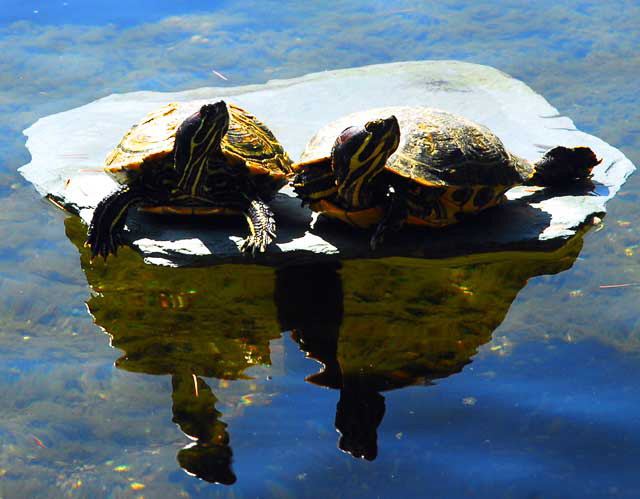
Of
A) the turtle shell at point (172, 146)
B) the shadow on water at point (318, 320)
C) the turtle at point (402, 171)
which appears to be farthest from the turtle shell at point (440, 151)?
the shadow on water at point (318, 320)

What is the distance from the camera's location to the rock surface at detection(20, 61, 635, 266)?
3961 millimetres

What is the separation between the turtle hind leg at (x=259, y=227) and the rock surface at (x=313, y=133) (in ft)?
0.27

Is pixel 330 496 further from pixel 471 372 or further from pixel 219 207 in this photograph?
pixel 219 207

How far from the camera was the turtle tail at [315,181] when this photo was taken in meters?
3.95

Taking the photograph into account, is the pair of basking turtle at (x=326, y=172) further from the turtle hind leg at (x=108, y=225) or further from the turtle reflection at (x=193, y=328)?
the turtle reflection at (x=193, y=328)

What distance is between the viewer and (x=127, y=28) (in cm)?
717

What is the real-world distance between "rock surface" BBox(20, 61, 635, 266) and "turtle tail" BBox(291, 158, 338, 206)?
175 millimetres

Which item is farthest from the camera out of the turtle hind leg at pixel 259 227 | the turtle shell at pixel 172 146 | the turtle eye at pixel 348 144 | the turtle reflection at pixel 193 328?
the turtle shell at pixel 172 146

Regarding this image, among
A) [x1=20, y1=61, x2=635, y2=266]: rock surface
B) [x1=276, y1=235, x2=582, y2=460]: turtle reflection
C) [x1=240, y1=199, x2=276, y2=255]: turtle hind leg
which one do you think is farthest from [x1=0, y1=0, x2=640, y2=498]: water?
[x1=240, y1=199, x2=276, y2=255]: turtle hind leg

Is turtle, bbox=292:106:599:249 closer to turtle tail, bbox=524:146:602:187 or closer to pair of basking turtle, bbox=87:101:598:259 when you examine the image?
pair of basking turtle, bbox=87:101:598:259

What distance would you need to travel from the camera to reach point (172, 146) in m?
4.04

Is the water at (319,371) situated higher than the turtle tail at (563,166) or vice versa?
the turtle tail at (563,166)

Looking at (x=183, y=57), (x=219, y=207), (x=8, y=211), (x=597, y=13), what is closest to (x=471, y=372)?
(x=219, y=207)

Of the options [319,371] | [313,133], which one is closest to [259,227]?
[319,371]
